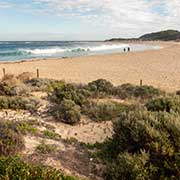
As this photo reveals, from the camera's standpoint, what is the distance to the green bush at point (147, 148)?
4922mm

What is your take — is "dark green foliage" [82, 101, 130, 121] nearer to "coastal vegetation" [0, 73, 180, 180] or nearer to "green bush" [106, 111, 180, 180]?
"coastal vegetation" [0, 73, 180, 180]

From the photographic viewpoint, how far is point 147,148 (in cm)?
536

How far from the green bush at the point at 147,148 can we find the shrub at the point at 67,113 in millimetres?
2734

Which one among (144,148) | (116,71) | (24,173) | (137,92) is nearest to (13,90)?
(137,92)

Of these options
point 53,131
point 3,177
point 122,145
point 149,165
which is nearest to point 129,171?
point 149,165

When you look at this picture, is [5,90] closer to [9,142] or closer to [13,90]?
[13,90]

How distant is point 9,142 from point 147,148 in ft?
8.00

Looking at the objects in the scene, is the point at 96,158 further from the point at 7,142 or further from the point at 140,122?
the point at 7,142

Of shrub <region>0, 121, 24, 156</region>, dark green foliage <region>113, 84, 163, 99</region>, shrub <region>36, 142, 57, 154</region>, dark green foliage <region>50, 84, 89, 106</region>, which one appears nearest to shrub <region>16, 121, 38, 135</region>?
shrub <region>0, 121, 24, 156</region>

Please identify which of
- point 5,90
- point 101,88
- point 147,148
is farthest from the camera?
point 101,88

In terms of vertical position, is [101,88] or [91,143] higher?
[101,88]

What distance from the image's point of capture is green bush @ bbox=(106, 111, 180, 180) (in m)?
4.92

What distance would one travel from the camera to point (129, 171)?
4.92 metres

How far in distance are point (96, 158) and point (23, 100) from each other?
16.1ft
